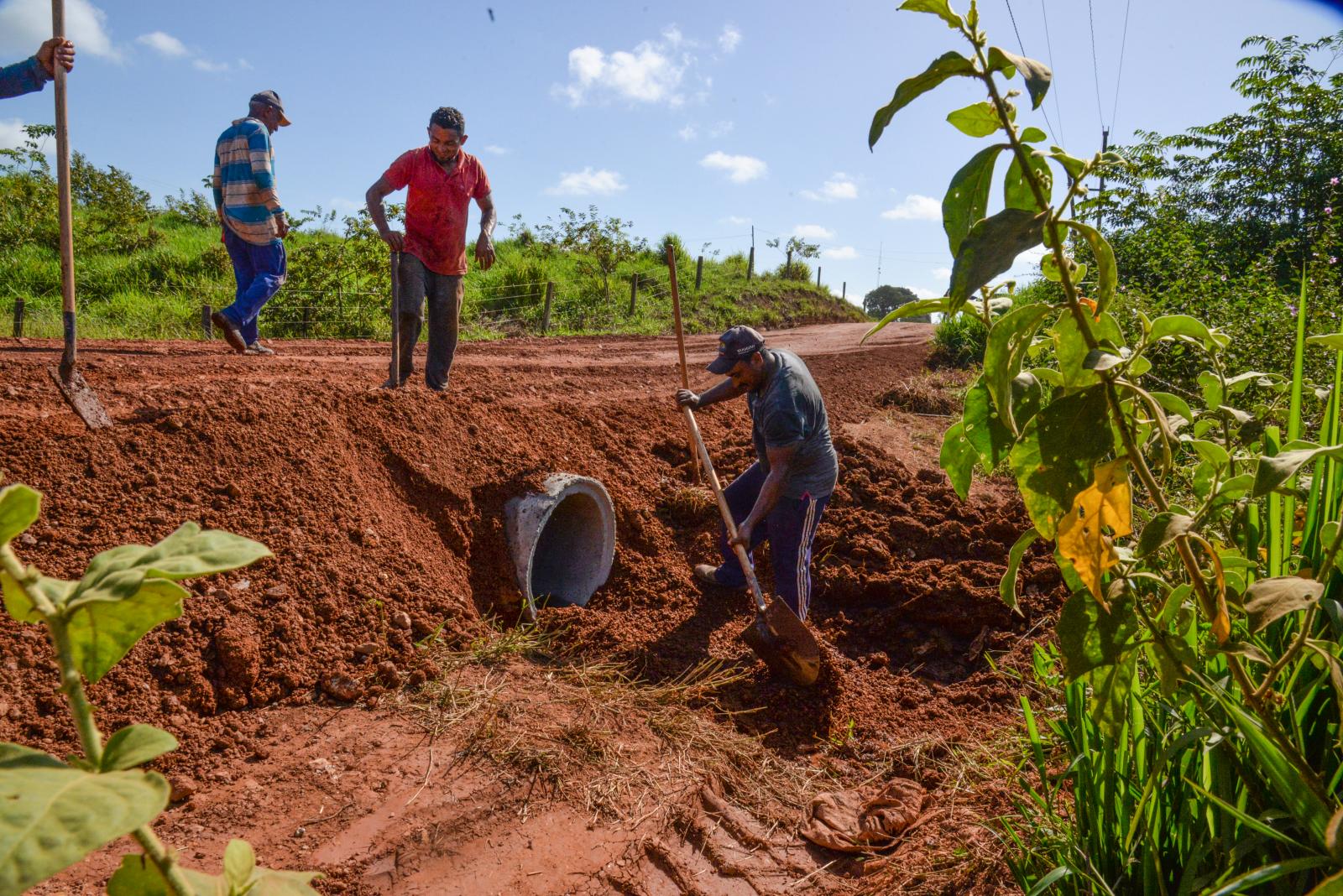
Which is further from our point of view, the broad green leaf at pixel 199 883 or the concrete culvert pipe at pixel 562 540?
the concrete culvert pipe at pixel 562 540

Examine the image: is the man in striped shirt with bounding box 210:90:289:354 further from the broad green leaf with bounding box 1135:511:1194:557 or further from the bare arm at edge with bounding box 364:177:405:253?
the broad green leaf with bounding box 1135:511:1194:557

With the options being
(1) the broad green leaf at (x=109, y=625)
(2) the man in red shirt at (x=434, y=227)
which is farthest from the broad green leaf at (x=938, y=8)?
(2) the man in red shirt at (x=434, y=227)

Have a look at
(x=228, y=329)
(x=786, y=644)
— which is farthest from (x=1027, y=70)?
(x=228, y=329)

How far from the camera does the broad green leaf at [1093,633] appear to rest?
1.38 metres

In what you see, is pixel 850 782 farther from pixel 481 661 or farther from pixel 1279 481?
pixel 1279 481

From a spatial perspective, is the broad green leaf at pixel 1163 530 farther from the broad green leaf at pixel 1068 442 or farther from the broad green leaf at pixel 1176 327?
the broad green leaf at pixel 1176 327

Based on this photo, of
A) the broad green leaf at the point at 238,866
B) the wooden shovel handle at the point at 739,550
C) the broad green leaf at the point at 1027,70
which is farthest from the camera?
the wooden shovel handle at the point at 739,550

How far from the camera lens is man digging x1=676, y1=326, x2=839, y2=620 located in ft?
14.3

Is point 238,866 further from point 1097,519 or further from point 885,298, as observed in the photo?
point 885,298

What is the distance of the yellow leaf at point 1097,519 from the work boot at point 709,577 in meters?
3.83

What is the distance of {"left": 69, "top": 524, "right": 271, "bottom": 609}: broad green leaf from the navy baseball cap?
12.4 ft

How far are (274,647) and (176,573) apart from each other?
9.20ft

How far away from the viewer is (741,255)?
26703 mm

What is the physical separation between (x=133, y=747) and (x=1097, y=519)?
1.18 metres
